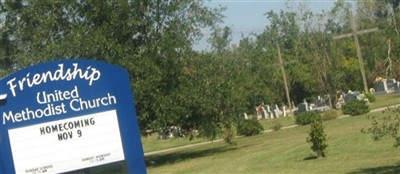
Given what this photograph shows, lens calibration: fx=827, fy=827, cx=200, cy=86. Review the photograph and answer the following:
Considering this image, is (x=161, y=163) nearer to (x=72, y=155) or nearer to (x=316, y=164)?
(x=316, y=164)

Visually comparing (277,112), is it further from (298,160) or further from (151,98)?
(298,160)

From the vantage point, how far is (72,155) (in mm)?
7520

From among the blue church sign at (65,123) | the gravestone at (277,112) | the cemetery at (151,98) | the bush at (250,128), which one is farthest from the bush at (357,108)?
the blue church sign at (65,123)

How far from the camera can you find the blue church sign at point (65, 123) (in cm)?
746

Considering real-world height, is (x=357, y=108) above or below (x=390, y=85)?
below

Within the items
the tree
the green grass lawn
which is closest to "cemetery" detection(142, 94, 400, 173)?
the tree

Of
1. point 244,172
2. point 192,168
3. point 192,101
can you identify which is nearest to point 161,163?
point 192,101

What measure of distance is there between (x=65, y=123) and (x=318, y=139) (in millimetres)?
12539

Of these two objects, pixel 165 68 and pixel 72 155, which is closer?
pixel 72 155

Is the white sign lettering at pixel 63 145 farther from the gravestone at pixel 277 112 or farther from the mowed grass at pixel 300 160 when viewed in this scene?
the gravestone at pixel 277 112

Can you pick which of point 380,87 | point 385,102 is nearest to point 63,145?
point 385,102

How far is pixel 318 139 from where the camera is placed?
1936 centimetres

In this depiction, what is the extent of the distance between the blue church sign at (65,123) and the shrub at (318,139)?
39.3 ft

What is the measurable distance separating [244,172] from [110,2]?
8708mm
